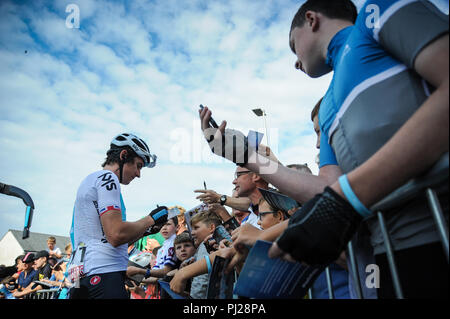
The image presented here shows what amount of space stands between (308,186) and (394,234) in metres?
0.62

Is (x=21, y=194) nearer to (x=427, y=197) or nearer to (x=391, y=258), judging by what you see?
(x=391, y=258)

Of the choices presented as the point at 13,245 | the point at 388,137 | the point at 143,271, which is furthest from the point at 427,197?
the point at 13,245

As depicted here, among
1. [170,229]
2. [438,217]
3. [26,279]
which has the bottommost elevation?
[438,217]

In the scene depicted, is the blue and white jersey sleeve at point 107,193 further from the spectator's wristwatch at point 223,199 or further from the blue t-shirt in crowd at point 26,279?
the blue t-shirt in crowd at point 26,279

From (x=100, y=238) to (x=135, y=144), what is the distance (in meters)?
1.44

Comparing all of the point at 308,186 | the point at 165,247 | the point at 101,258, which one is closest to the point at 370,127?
the point at 308,186

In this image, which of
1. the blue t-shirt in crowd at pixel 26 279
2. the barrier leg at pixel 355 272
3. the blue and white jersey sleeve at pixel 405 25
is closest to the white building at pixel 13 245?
the blue t-shirt in crowd at pixel 26 279

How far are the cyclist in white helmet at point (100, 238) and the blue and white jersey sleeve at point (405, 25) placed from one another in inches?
110

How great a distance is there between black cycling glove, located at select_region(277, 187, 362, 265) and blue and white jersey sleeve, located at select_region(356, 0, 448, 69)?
59 cm

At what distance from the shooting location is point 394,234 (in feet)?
3.79

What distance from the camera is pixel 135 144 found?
13.3ft

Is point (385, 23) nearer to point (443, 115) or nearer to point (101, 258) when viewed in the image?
point (443, 115)

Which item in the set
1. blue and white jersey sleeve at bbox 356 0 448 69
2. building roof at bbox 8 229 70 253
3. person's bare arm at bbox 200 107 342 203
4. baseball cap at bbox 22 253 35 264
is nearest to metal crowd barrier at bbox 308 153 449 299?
blue and white jersey sleeve at bbox 356 0 448 69

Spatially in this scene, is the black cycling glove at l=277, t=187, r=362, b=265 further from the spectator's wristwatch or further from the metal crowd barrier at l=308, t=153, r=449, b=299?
the spectator's wristwatch
